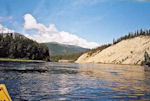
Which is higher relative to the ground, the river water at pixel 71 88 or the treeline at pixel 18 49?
the treeline at pixel 18 49

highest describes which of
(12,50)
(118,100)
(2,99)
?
(12,50)

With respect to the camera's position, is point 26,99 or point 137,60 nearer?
point 26,99

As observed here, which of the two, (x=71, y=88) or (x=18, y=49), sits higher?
(x=18, y=49)

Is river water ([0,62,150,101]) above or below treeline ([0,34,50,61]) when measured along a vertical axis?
below

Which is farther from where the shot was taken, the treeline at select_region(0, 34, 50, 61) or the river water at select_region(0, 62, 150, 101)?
the treeline at select_region(0, 34, 50, 61)

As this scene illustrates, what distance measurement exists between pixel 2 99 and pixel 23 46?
516 ft

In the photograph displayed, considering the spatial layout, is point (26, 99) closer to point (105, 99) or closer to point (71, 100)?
point (71, 100)

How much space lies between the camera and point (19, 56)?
154 metres

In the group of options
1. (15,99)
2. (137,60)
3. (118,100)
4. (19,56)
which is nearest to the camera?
(15,99)

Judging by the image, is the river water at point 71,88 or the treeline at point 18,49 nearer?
the river water at point 71,88

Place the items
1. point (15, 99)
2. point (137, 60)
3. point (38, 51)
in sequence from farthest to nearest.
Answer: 1. point (137, 60)
2. point (38, 51)
3. point (15, 99)

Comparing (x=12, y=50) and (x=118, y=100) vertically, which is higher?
(x=12, y=50)

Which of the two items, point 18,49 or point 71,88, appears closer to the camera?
point 71,88

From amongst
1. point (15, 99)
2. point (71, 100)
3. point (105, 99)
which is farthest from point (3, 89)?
point (105, 99)
